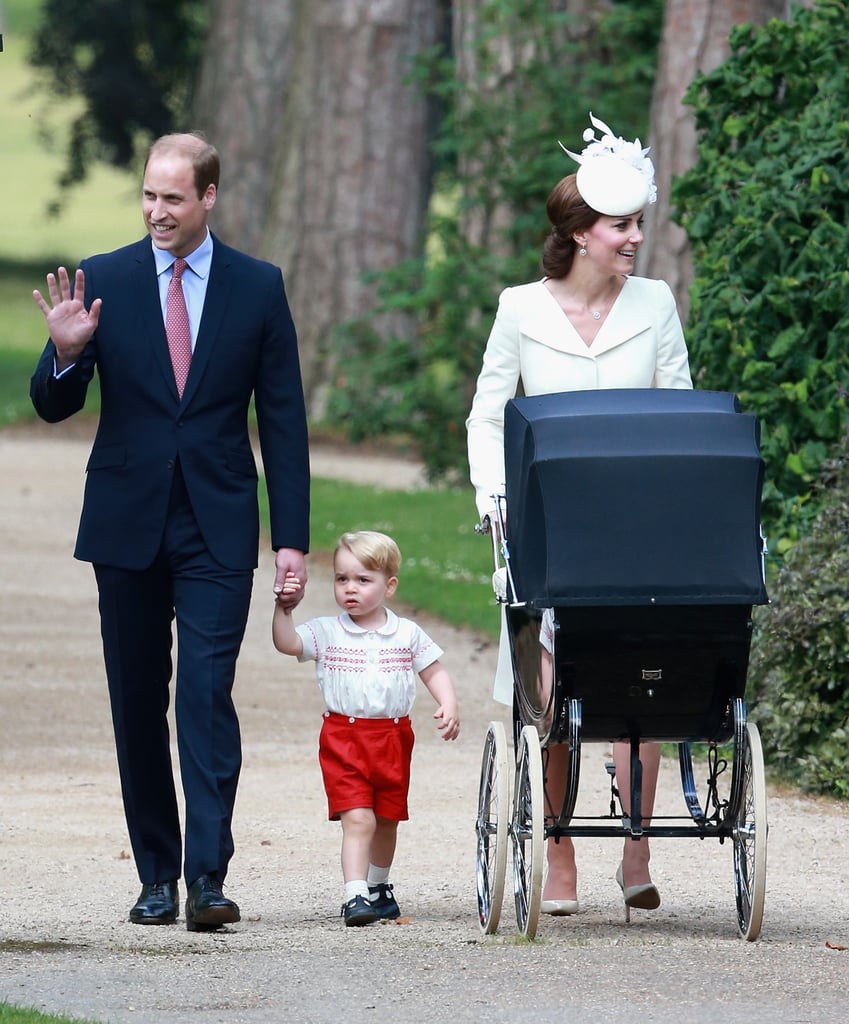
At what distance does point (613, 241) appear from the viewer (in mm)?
5562

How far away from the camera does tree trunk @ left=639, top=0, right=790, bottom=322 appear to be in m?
13.1

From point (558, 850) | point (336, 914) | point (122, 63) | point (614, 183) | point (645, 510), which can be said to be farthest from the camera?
point (122, 63)

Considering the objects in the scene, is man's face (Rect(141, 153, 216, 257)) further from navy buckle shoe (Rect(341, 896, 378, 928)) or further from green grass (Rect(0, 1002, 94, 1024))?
green grass (Rect(0, 1002, 94, 1024))

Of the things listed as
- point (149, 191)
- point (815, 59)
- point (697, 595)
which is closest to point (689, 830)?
A: point (697, 595)

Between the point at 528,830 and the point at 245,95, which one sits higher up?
the point at 245,95

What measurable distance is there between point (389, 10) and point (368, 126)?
1.25 meters

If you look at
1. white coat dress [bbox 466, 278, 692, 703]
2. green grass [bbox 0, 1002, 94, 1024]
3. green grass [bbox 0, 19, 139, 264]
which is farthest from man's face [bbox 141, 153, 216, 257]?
green grass [bbox 0, 19, 139, 264]

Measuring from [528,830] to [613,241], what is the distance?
149 centimetres

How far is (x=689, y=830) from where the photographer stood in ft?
17.4

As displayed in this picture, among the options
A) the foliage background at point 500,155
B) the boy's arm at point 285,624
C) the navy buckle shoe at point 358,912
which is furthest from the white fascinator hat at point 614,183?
the foliage background at point 500,155

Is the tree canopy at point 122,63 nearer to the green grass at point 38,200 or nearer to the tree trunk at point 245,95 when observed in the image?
the green grass at point 38,200

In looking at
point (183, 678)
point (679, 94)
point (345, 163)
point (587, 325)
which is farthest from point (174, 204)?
point (345, 163)

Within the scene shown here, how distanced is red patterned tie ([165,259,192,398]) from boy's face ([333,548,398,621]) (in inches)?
23.7

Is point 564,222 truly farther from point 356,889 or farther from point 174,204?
point 356,889
